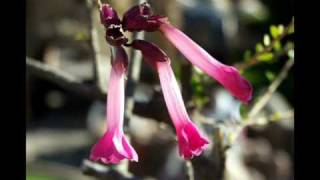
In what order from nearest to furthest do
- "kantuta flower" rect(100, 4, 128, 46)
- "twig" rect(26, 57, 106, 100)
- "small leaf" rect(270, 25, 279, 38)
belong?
"kantuta flower" rect(100, 4, 128, 46) → "small leaf" rect(270, 25, 279, 38) → "twig" rect(26, 57, 106, 100)

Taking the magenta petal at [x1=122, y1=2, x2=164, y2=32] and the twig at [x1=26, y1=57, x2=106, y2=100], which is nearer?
the magenta petal at [x1=122, y1=2, x2=164, y2=32]

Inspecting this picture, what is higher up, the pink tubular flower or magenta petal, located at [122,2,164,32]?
magenta petal, located at [122,2,164,32]

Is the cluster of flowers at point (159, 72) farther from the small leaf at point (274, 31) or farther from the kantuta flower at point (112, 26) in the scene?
the small leaf at point (274, 31)

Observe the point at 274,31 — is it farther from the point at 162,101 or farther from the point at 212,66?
the point at 212,66

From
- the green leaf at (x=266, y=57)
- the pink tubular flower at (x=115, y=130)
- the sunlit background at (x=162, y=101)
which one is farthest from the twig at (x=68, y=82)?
the pink tubular flower at (x=115, y=130)

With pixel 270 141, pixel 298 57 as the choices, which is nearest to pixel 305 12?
pixel 298 57

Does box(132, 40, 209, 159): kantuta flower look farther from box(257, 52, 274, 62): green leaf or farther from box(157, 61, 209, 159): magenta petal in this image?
box(257, 52, 274, 62): green leaf

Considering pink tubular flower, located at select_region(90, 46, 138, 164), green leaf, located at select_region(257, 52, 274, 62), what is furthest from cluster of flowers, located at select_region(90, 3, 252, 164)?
green leaf, located at select_region(257, 52, 274, 62)
